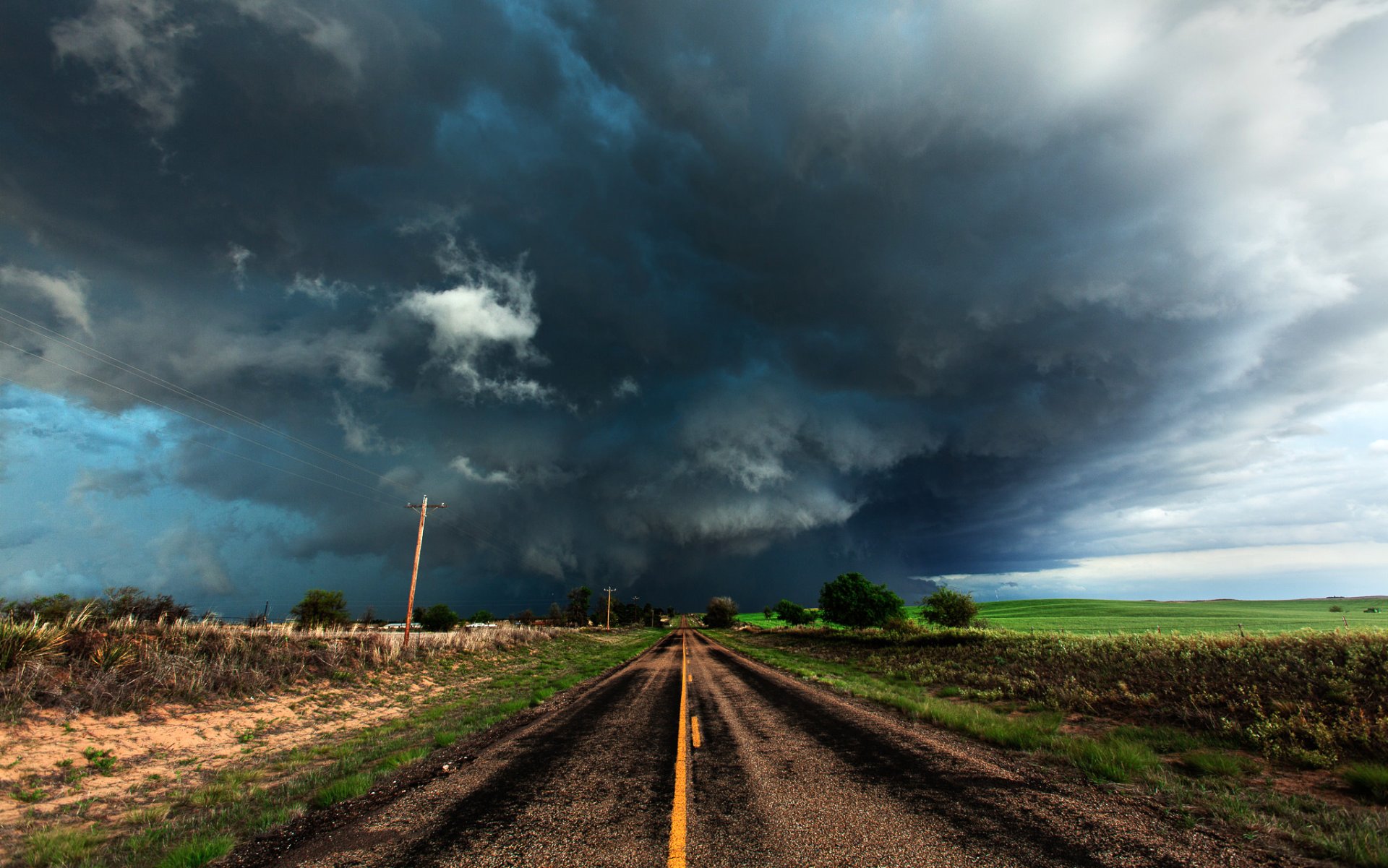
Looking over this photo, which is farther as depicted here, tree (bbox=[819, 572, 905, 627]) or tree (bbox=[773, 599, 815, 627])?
tree (bbox=[773, 599, 815, 627])

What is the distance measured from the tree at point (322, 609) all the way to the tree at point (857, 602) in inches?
2146

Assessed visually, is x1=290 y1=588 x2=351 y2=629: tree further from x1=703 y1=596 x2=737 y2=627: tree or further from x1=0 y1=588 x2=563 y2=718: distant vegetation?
x1=703 y1=596 x2=737 y2=627: tree

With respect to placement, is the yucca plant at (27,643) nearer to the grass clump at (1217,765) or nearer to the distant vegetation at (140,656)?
the distant vegetation at (140,656)

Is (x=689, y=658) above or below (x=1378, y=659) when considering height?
below

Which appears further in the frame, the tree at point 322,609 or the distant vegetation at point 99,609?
the tree at point 322,609

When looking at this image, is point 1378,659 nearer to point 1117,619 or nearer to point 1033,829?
point 1033,829

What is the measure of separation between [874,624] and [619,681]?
44835 mm

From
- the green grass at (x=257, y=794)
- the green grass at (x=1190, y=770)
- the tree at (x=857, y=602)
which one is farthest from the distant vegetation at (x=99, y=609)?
the tree at (x=857, y=602)

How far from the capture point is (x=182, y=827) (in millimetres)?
7289

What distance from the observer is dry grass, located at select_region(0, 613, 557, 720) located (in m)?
12.2

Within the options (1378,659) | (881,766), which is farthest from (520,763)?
(1378,659)

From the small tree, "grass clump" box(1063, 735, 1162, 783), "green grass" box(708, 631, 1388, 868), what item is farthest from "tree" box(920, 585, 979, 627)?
the small tree

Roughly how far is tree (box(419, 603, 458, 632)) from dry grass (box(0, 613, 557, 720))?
50.8m

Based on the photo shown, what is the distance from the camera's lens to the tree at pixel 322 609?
5250 cm
